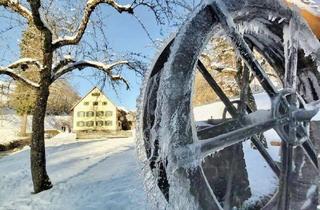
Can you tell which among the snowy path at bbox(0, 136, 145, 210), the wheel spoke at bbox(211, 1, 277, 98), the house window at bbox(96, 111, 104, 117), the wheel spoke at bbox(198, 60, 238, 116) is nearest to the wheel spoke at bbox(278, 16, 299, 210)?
the wheel spoke at bbox(211, 1, 277, 98)

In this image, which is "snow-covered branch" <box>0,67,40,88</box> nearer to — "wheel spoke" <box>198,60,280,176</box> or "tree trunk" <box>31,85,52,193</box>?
"tree trunk" <box>31,85,52,193</box>

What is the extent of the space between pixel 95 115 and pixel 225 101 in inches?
1202

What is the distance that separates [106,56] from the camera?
13.1 m

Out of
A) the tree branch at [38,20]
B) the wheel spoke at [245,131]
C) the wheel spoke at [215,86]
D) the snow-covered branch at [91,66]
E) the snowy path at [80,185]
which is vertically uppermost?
the tree branch at [38,20]

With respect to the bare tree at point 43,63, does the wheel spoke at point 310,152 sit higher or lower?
lower

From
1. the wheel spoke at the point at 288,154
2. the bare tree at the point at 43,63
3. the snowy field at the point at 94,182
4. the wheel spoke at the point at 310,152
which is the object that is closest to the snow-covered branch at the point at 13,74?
the bare tree at the point at 43,63

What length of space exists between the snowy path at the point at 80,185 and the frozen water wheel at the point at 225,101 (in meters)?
2.92

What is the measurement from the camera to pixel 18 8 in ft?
37.1

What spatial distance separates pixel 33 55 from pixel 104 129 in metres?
16.7

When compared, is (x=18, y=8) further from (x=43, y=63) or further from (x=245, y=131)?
(x=245, y=131)

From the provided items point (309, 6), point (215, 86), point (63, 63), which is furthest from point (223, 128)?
point (63, 63)

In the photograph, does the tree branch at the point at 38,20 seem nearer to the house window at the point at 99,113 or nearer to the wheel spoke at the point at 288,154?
the wheel spoke at the point at 288,154

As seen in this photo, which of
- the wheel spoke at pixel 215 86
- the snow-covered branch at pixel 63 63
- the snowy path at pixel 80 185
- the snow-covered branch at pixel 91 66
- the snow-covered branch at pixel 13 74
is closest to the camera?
the wheel spoke at pixel 215 86

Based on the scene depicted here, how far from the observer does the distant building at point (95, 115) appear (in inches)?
1307
